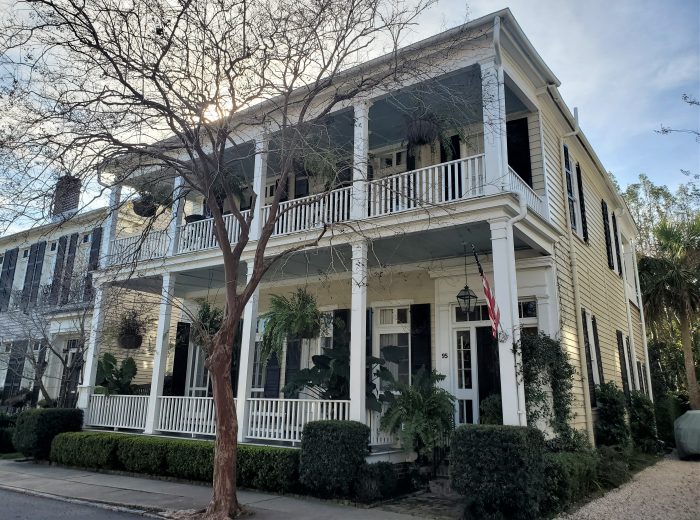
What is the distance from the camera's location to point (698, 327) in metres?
24.0

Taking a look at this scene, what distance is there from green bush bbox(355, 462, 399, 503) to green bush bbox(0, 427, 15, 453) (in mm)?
11649

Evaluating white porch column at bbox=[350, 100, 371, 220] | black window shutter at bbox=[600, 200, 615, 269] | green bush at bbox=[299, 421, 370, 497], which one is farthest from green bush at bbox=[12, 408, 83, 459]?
black window shutter at bbox=[600, 200, 615, 269]

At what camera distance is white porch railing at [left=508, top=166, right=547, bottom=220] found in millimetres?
9171

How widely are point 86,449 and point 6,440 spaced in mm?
5083

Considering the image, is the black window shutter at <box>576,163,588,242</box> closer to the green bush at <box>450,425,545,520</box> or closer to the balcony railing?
the balcony railing

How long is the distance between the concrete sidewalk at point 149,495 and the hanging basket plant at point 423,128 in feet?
22.6

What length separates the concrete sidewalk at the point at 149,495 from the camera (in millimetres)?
7664

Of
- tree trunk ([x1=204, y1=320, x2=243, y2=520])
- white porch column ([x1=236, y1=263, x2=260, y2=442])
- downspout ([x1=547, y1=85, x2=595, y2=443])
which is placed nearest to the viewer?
tree trunk ([x1=204, y1=320, x2=243, y2=520])

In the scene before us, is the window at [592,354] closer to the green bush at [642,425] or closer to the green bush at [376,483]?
the green bush at [642,425]

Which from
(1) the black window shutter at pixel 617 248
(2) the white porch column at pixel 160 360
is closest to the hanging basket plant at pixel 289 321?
(2) the white porch column at pixel 160 360

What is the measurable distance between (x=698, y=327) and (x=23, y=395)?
28120 mm

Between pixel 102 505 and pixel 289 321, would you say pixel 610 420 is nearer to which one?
pixel 289 321

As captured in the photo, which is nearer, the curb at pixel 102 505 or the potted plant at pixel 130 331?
the curb at pixel 102 505

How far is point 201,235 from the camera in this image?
13078 millimetres
